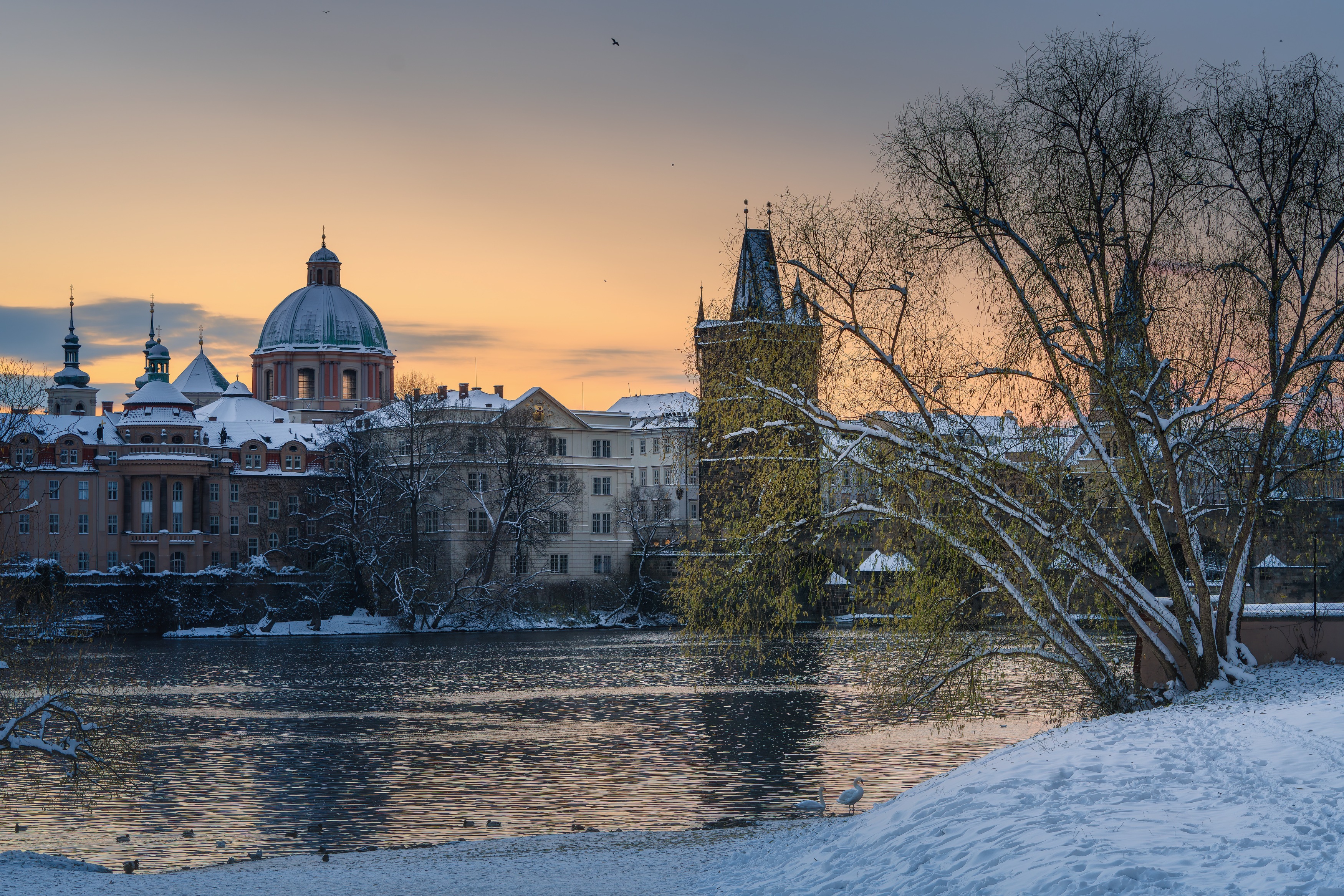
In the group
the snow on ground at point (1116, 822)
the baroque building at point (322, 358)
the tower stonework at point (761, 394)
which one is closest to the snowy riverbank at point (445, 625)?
the baroque building at point (322, 358)

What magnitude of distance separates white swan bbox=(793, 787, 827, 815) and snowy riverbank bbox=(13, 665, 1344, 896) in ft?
4.57

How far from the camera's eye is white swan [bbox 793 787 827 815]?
2112 centimetres

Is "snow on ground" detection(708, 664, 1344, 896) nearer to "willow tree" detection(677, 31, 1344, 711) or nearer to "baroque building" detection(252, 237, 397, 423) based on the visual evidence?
"willow tree" detection(677, 31, 1344, 711)

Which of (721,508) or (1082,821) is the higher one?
(721,508)

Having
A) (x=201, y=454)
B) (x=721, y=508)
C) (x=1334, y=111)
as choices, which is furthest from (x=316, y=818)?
(x=201, y=454)

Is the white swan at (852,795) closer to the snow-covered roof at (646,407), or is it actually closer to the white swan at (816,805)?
the white swan at (816,805)

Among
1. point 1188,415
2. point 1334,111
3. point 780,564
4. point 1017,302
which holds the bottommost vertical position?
point 780,564

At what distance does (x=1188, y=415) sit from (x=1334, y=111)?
465cm

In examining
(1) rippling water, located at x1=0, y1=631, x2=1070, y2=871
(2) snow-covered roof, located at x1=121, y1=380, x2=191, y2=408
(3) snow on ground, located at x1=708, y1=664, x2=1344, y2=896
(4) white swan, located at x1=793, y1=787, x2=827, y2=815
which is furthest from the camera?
(2) snow-covered roof, located at x1=121, y1=380, x2=191, y2=408

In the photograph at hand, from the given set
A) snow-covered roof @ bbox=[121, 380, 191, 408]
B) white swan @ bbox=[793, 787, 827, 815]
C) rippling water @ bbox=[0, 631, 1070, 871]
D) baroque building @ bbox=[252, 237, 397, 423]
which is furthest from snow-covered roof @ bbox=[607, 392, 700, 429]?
white swan @ bbox=[793, 787, 827, 815]

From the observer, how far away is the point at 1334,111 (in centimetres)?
1994

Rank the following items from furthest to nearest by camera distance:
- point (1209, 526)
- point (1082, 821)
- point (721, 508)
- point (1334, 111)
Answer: point (1209, 526) < point (721, 508) < point (1334, 111) < point (1082, 821)

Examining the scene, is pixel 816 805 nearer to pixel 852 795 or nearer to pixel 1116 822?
pixel 852 795

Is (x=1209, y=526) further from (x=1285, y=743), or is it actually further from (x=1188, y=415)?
(x=1285, y=743)
